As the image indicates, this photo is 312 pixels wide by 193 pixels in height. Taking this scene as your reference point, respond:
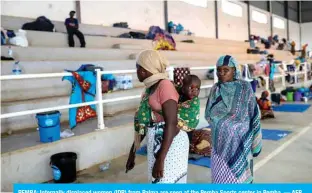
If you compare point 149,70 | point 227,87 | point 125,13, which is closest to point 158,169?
point 149,70

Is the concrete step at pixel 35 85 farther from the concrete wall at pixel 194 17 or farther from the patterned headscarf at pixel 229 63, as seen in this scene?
the concrete wall at pixel 194 17

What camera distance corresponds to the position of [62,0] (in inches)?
322

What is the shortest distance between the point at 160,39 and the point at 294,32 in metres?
19.3

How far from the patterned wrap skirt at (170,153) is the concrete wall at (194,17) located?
11.0 metres

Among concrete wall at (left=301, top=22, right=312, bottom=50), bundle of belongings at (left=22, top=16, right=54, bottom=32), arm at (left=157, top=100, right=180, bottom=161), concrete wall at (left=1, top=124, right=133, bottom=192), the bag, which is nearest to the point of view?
arm at (left=157, top=100, right=180, bottom=161)

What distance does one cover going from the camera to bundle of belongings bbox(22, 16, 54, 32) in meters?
6.87

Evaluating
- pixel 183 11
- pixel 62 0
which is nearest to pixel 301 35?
pixel 183 11

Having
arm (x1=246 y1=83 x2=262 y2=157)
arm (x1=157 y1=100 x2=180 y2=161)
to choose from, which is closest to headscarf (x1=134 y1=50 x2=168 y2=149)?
arm (x1=157 y1=100 x2=180 y2=161)

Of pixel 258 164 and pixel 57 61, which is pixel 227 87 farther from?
pixel 57 61

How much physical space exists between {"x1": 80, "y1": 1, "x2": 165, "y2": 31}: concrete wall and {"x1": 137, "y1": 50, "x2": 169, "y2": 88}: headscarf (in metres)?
7.57

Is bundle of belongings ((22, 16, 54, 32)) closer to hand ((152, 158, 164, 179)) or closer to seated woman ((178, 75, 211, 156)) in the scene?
seated woman ((178, 75, 211, 156))

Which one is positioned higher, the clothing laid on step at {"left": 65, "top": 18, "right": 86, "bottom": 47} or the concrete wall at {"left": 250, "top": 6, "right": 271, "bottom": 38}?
the concrete wall at {"left": 250, "top": 6, "right": 271, "bottom": 38}

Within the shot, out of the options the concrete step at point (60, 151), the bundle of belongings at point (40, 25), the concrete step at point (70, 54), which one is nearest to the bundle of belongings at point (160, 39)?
the concrete step at point (70, 54)

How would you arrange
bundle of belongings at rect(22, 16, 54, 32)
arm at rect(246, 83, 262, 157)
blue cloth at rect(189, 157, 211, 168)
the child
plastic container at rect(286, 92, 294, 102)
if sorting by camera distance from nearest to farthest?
the child < arm at rect(246, 83, 262, 157) < blue cloth at rect(189, 157, 211, 168) < bundle of belongings at rect(22, 16, 54, 32) < plastic container at rect(286, 92, 294, 102)
